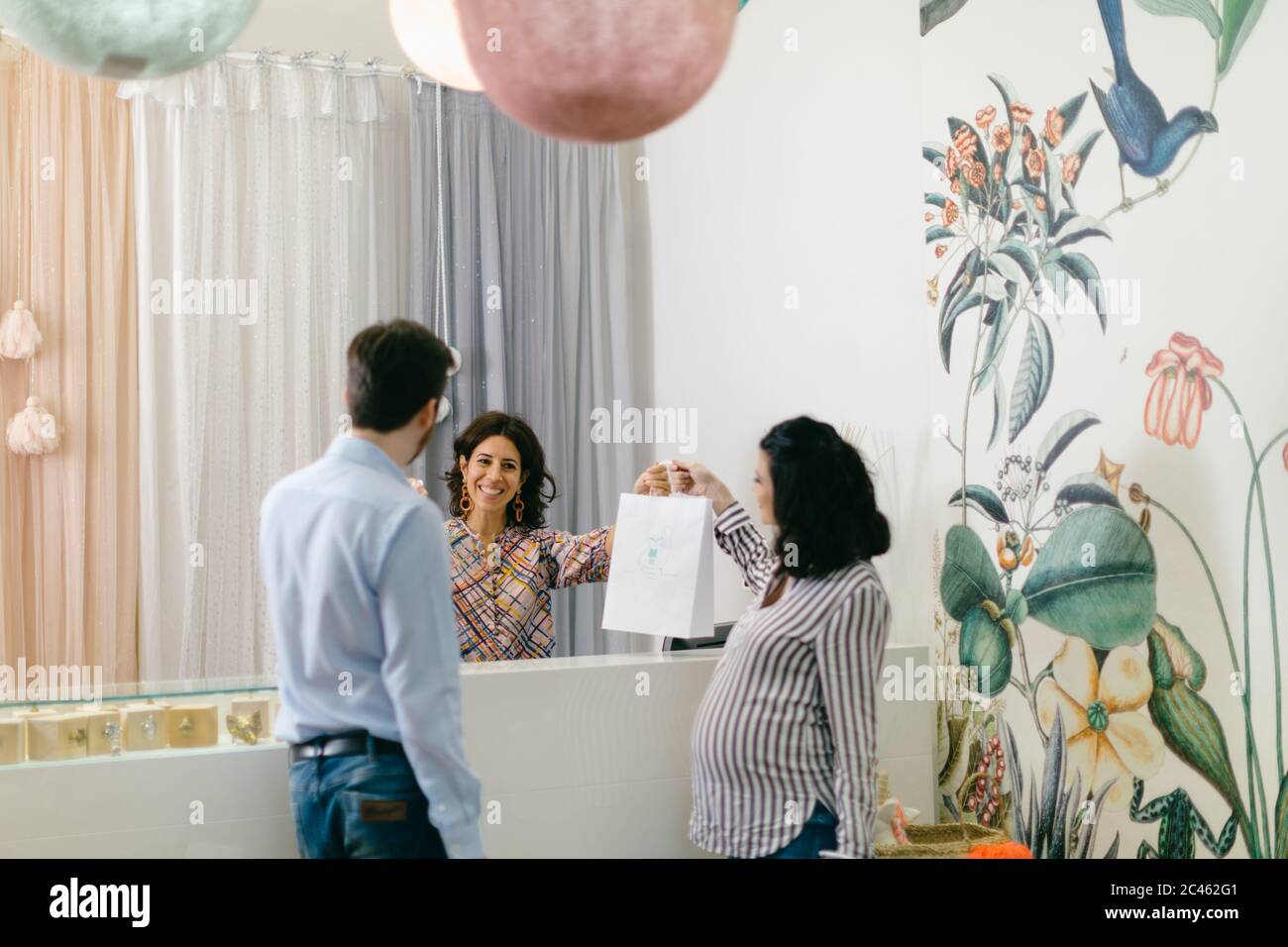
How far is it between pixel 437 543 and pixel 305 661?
0.24 metres

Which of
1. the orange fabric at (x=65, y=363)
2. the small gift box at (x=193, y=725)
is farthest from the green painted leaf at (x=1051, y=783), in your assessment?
the orange fabric at (x=65, y=363)

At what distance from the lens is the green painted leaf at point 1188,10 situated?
2004mm

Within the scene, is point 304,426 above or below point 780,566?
above

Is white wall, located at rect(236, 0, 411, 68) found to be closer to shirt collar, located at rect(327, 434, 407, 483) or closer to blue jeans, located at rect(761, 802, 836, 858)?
shirt collar, located at rect(327, 434, 407, 483)

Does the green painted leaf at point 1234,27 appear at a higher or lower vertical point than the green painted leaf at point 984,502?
higher

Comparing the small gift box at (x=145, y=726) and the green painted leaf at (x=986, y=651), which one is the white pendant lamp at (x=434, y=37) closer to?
the small gift box at (x=145, y=726)

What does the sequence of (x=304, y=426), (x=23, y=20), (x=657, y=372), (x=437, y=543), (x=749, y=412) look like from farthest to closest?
(x=657, y=372) → (x=304, y=426) → (x=749, y=412) → (x=437, y=543) → (x=23, y=20)

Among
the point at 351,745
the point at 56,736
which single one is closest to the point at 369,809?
the point at 351,745

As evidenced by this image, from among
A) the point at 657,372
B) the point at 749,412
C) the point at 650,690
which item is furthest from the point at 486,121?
the point at 650,690

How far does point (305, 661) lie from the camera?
5.50 ft

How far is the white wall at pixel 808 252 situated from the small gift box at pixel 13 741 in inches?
71.9

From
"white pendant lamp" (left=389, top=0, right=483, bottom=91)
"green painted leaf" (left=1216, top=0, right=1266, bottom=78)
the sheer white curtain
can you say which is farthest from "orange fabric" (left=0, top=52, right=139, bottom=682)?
"green painted leaf" (left=1216, top=0, right=1266, bottom=78)

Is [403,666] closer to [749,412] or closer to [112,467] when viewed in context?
[749,412]

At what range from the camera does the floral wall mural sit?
196 cm
